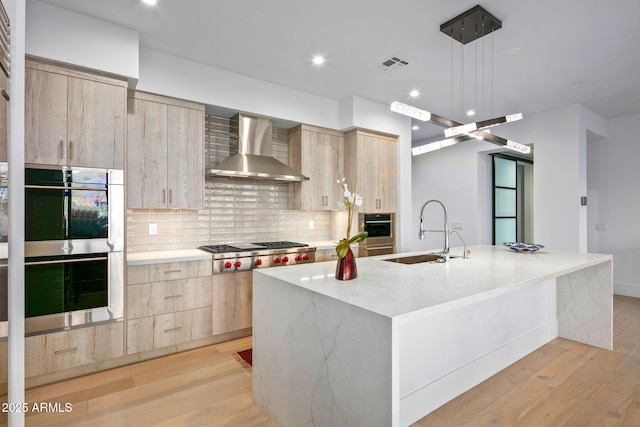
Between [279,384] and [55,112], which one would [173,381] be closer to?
[279,384]

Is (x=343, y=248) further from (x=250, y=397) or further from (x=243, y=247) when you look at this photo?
(x=243, y=247)

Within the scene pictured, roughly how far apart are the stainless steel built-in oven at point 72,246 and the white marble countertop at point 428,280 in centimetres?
134

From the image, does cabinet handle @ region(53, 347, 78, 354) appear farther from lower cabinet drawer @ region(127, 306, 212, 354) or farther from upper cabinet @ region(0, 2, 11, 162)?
upper cabinet @ region(0, 2, 11, 162)

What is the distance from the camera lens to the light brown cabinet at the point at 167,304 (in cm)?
280

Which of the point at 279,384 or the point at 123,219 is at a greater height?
the point at 123,219

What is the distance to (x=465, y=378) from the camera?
7.71 ft

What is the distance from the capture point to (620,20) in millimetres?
2539

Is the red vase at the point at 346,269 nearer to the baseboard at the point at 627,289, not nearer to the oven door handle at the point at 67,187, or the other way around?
the oven door handle at the point at 67,187

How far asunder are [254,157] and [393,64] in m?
1.74

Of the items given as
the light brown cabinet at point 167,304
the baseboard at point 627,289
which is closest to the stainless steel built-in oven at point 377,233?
the light brown cabinet at point 167,304

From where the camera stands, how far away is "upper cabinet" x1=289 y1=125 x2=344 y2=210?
13.6ft

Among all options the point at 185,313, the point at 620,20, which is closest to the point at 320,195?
the point at 185,313

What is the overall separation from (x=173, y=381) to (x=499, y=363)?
8.24 feet

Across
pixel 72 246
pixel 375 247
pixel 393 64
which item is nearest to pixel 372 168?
pixel 375 247
